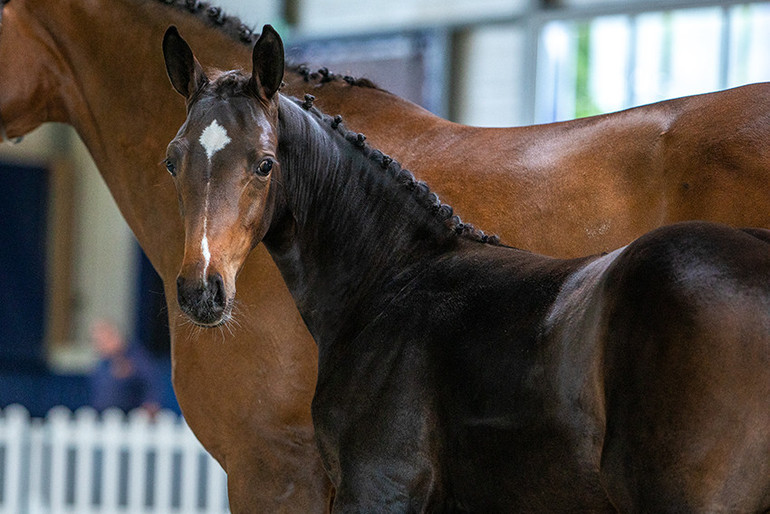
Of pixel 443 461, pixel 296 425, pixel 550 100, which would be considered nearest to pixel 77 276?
pixel 550 100

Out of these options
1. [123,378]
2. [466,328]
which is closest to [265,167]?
[466,328]

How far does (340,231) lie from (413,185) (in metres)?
0.24

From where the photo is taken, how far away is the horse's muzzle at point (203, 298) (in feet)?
6.77

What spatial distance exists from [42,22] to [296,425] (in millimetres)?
1712

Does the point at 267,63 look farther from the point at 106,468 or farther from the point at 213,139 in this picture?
the point at 106,468

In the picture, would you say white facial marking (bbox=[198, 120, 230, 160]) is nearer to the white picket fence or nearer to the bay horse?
the bay horse

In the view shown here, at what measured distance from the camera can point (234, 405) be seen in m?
2.83

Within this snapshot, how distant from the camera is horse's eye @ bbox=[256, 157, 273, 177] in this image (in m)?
2.23

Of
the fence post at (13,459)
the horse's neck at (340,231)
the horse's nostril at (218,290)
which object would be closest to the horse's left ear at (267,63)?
the horse's neck at (340,231)

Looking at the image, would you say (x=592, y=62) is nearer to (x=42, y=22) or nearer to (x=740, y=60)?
(x=740, y=60)

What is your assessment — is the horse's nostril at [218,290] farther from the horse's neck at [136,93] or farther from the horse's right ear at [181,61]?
the horse's neck at [136,93]

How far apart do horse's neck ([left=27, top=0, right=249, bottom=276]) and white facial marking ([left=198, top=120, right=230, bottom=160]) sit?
922 mm

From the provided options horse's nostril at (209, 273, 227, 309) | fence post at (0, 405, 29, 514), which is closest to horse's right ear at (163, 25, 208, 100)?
horse's nostril at (209, 273, 227, 309)

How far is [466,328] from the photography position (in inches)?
83.4
